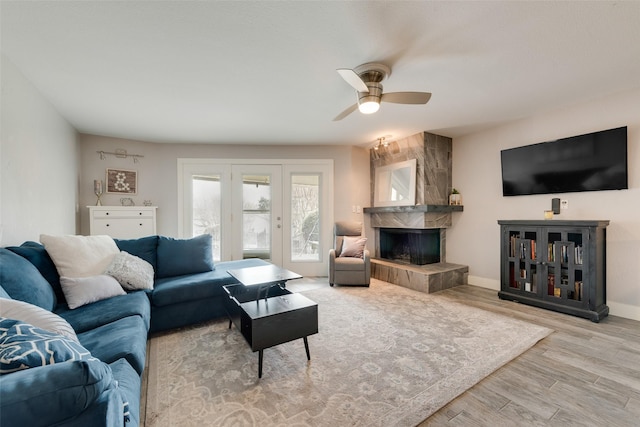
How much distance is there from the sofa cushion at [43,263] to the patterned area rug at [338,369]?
33.2 inches

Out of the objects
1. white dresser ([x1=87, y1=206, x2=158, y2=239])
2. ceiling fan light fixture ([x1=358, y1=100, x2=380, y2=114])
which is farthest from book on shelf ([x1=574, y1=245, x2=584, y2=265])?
white dresser ([x1=87, y1=206, x2=158, y2=239])

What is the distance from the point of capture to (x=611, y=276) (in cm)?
293

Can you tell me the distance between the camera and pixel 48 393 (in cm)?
70

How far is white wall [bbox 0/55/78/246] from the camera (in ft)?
6.97

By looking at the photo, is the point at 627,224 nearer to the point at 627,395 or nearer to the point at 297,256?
the point at 627,395

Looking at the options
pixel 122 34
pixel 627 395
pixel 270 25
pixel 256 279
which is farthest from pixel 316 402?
pixel 122 34

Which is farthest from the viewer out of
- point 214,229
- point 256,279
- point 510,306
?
point 214,229

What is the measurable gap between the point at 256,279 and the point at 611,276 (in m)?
3.82

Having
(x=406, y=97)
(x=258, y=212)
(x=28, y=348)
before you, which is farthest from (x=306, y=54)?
(x=258, y=212)

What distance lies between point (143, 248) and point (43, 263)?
80cm

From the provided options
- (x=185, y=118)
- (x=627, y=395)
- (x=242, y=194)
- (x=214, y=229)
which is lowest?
(x=627, y=395)

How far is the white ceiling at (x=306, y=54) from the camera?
1633 mm

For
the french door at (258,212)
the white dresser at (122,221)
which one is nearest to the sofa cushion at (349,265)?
the french door at (258,212)

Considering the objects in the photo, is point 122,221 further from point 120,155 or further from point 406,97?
point 406,97
